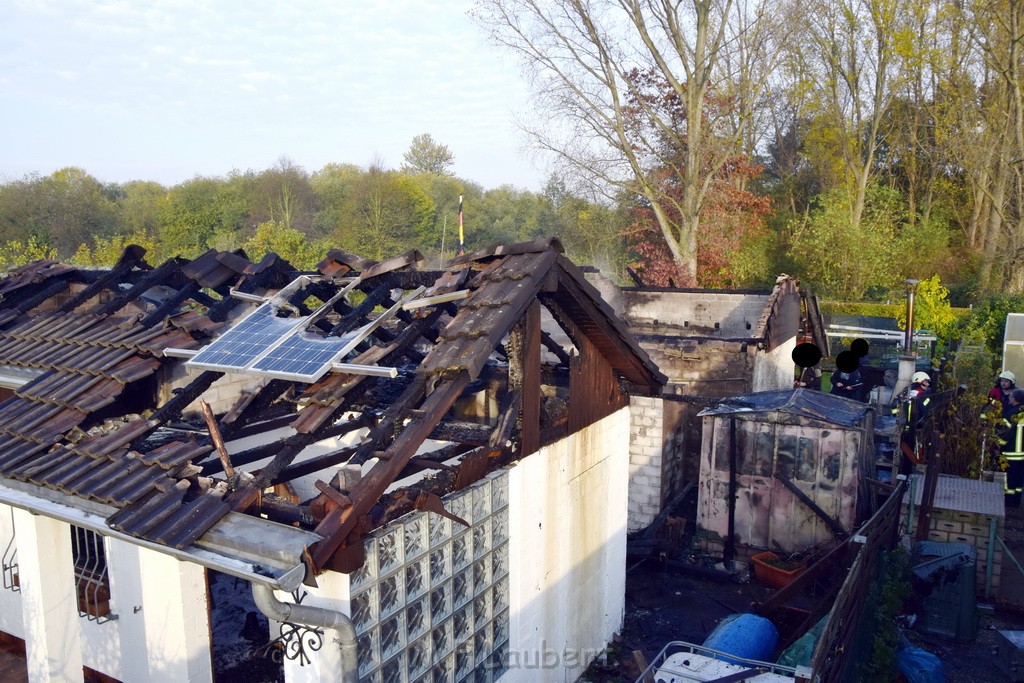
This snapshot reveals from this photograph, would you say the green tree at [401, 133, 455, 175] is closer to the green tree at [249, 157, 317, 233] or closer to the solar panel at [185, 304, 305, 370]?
the green tree at [249, 157, 317, 233]

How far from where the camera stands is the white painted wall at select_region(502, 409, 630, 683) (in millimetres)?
6047

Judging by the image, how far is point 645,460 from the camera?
10.7 m

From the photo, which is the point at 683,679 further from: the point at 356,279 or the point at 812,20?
the point at 812,20

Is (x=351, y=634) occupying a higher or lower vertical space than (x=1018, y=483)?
higher

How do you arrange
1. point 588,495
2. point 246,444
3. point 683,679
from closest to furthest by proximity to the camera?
1. point 683,679
2. point 588,495
3. point 246,444

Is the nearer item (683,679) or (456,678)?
(456,678)

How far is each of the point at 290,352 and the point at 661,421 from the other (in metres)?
6.76

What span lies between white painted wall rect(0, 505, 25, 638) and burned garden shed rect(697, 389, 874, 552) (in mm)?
8053

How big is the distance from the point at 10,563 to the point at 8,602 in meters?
0.51

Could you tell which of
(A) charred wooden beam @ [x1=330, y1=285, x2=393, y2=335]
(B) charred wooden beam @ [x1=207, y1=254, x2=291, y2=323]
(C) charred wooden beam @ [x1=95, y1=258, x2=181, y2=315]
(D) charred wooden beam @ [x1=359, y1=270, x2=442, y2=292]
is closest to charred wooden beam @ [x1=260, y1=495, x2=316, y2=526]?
(A) charred wooden beam @ [x1=330, y1=285, x2=393, y2=335]

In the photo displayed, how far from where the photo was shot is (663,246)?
85.9ft

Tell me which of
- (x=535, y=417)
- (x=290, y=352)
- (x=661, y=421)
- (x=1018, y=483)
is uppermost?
(x=290, y=352)

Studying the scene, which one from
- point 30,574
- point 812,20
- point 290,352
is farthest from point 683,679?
point 812,20

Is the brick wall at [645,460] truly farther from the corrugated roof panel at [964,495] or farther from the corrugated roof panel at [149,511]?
the corrugated roof panel at [149,511]
